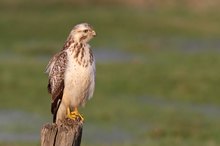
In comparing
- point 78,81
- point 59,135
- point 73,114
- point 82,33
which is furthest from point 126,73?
point 59,135

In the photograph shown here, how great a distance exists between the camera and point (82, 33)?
750cm

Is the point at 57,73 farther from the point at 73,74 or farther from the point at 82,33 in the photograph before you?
the point at 82,33

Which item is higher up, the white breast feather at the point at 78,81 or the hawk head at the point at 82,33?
the hawk head at the point at 82,33

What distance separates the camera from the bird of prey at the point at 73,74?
748 cm

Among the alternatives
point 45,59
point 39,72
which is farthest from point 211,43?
point 39,72

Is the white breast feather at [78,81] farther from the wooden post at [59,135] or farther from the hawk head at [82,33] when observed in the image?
the wooden post at [59,135]

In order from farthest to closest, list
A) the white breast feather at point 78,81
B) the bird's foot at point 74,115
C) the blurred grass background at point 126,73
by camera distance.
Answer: the blurred grass background at point 126,73 < the white breast feather at point 78,81 < the bird's foot at point 74,115

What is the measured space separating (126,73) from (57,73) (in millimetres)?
14454

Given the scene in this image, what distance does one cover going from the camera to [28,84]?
2041 cm

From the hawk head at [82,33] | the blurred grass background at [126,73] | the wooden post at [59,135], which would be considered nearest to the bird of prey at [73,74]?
the hawk head at [82,33]

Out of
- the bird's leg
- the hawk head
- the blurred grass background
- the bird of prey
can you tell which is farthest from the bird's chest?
the blurred grass background

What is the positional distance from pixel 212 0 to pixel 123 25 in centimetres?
1226

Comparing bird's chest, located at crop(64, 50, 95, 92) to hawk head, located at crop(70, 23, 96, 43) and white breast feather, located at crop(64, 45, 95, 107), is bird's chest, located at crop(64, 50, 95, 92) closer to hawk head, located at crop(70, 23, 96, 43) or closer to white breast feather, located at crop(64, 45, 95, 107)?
white breast feather, located at crop(64, 45, 95, 107)

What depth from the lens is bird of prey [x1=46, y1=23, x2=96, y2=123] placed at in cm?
748
